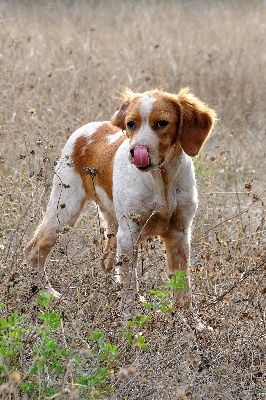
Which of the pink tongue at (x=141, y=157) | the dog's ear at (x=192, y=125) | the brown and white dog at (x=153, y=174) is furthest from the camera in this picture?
the dog's ear at (x=192, y=125)

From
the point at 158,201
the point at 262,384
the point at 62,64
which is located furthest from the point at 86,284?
the point at 62,64

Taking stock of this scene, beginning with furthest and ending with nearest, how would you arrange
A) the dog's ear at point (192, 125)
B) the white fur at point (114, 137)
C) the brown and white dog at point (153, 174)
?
the white fur at point (114, 137) → the dog's ear at point (192, 125) → the brown and white dog at point (153, 174)

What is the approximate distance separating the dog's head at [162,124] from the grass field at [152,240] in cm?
50

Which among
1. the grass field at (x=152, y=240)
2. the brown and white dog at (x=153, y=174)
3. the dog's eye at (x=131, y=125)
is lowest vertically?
the grass field at (x=152, y=240)

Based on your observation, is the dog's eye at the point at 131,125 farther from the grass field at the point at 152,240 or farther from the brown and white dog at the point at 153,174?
the grass field at the point at 152,240

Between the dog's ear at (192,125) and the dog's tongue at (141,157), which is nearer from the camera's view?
the dog's tongue at (141,157)

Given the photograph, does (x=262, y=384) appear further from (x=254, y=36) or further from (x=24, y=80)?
(x=254, y=36)

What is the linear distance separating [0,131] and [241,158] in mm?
2277

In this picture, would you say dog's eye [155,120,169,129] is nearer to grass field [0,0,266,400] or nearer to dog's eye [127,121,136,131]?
dog's eye [127,121,136,131]

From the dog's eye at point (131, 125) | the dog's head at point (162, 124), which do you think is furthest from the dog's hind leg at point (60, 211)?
A: the dog's eye at point (131, 125)

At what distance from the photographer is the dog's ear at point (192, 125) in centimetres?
441

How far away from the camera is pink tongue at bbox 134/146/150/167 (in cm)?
409

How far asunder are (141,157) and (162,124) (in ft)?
1.04

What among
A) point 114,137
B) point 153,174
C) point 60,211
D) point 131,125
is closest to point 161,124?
point 131,125
